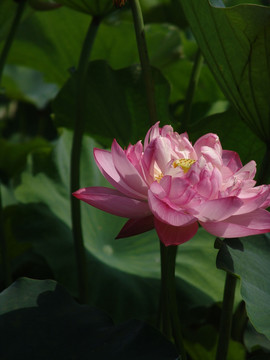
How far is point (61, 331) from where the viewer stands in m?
A: 0.63

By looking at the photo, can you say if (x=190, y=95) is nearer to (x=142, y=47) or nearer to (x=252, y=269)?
(x=142, y=47)

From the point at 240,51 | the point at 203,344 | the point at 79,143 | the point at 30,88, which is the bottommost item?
the point at 203,344

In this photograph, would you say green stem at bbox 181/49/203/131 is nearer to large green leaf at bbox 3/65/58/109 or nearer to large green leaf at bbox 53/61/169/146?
large green leaf at bbox 53/61/169/146

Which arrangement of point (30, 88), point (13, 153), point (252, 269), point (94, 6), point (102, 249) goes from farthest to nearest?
point (30, 88) < point (13, 153) < point (102, 249) < point (94, 6) < point (252, 269)

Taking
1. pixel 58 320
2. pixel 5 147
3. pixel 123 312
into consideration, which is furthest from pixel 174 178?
pixel 5 147

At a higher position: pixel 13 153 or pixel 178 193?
pixel 178 193

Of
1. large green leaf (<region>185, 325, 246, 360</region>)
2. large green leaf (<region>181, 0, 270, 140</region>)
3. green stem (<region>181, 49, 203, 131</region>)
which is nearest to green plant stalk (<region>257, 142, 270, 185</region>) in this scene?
large green leaf (<region>181, 0, 270, 140</region>)

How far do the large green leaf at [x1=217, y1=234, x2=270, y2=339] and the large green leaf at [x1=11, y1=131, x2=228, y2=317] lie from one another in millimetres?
331

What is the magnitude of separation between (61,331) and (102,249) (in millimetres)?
507

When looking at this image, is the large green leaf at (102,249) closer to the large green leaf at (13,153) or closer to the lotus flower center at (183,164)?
the large green leaf at (13,153)

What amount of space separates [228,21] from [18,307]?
16.2 inches

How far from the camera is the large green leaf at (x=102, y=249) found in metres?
1.03

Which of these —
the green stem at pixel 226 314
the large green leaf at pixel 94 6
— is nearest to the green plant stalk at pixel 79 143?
the large green leaf at pixel 94 6

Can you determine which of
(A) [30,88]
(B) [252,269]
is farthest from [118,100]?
(A) [30,88]
